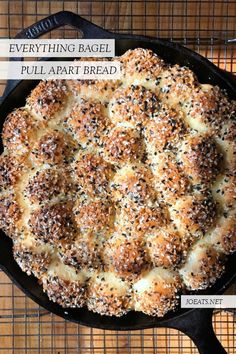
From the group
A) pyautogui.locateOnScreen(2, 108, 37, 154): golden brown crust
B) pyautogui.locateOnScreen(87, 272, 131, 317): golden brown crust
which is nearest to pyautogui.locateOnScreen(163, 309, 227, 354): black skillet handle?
pyautogui.locateOnScreen(87, 272, 131, 317): golden brown crust

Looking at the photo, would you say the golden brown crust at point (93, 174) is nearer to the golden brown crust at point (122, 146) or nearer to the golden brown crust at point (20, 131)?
the golden brown crust at point (122, 146)

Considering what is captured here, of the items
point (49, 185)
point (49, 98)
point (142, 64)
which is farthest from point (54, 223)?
point (142, 64)

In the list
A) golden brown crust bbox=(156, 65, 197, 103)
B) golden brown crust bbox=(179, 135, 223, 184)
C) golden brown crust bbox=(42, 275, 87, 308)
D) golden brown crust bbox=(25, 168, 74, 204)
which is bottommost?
golden brown crust bbox=(42, 275, 87, 308)

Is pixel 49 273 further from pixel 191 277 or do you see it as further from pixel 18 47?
pixel 18 47

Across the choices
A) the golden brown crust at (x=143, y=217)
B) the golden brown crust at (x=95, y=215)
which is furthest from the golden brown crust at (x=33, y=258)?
the golden brown crust at (x=143, y=217)

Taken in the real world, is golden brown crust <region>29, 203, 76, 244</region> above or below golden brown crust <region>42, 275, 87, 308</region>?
above

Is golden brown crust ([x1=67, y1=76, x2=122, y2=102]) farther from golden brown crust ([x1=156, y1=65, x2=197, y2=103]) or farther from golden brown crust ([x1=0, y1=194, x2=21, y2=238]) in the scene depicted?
golden brown crust ([x1=0, y1=194, x2=21, y2=238])

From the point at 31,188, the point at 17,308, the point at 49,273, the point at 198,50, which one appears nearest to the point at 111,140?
the point at 31,188
